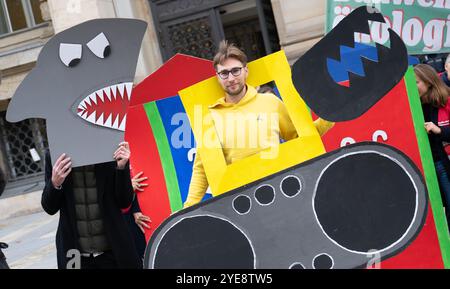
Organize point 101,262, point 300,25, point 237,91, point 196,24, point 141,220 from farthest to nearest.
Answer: point 196,24 → point 300,25 → point 141,220 → point 101,262 → point 237,91

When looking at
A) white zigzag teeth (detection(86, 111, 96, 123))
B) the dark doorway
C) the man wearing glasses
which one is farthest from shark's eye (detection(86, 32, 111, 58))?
the dark doorway

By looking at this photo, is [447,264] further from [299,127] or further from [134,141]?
[134,141]

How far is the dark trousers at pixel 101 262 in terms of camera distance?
317cm

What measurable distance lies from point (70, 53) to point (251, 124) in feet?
2.99

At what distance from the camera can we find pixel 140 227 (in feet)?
12.1

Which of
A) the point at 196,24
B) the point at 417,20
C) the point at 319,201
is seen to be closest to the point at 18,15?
the point at 196,24

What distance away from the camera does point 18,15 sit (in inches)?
444

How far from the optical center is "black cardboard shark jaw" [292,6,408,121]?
269cm

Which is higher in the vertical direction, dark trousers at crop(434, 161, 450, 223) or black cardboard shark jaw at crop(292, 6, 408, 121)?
black cardboard shark jaw at crop(292, 6, 408, 121)

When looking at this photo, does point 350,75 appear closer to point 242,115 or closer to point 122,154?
point 242,115

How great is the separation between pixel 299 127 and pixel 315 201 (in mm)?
338

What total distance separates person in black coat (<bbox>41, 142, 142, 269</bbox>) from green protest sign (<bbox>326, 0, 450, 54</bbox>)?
2.15 m

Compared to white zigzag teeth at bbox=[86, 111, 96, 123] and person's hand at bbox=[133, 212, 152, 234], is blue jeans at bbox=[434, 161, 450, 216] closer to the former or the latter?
person's hand at bbox=[133, 212, 152, 234]

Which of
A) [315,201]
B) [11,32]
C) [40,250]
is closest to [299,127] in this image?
[315,201]
